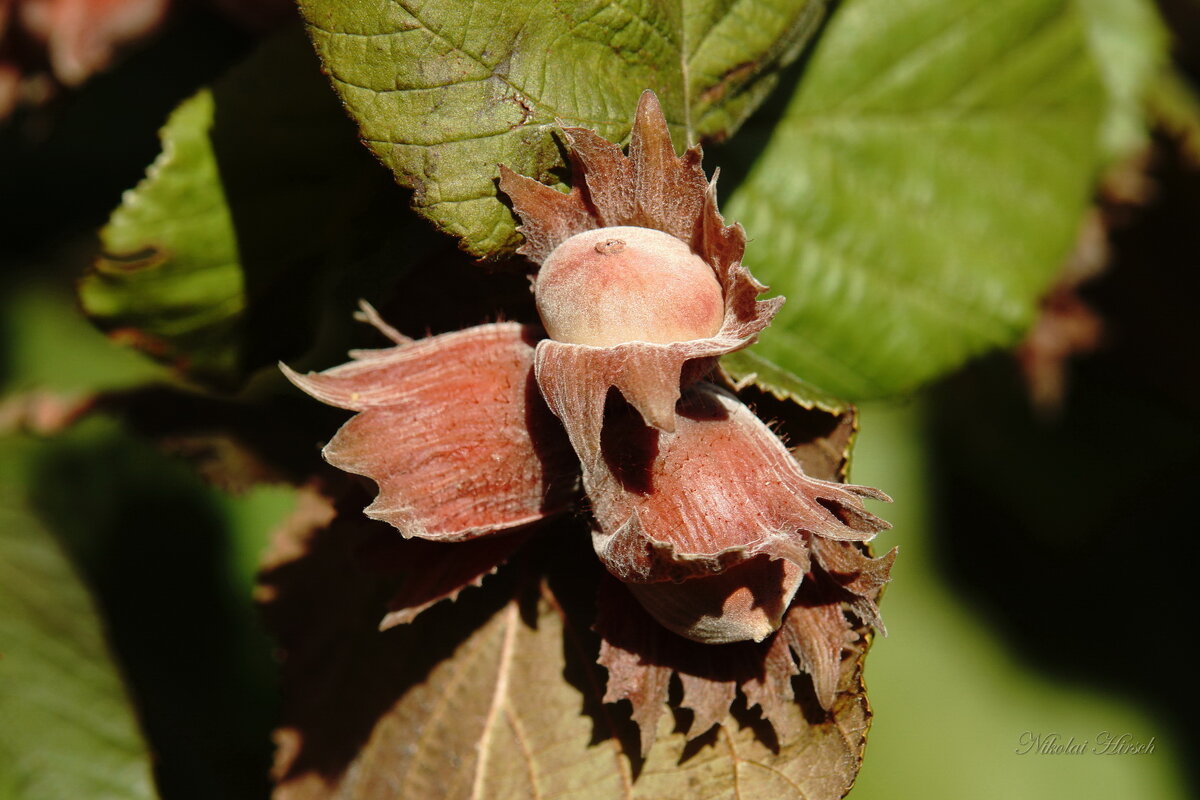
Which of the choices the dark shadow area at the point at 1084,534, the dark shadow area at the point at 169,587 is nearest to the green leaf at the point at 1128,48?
the dark shadow area at the point at 1084,534

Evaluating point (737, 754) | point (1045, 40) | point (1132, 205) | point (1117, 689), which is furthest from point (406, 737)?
point (1117, 689)

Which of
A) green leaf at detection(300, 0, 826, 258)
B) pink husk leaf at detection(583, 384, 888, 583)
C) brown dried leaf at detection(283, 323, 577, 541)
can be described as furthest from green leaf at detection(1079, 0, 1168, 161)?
brown dried leaf at detection(283, 323, 577, 541)

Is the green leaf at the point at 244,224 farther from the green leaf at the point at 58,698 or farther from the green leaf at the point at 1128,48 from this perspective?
the green leaf at the point at 1128,48

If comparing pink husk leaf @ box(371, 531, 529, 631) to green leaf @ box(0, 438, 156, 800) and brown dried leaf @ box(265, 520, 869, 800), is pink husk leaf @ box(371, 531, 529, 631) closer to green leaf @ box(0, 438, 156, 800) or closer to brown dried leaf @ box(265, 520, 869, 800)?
brown dried leaf @ box(265, 520, 869, 800)

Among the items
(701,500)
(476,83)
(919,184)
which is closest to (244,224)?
(476,83)

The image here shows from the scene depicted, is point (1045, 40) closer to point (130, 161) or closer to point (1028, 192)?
point (1028, 192)

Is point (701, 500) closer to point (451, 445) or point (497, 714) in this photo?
point (451, 445)

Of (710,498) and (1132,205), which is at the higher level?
(710,498)
